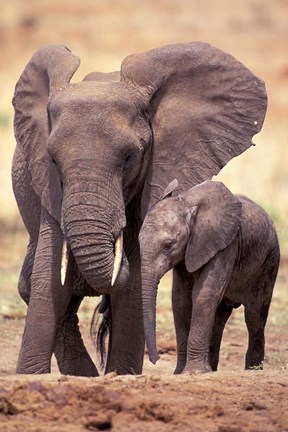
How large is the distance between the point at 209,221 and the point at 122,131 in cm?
91

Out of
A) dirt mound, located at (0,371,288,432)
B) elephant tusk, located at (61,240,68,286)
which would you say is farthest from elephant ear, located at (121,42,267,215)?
dirt mound, located at (0,371,288,432)

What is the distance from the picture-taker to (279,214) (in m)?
15.2

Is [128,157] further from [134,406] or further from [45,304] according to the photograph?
[134,406]

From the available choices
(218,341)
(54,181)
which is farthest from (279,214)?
(54,181)

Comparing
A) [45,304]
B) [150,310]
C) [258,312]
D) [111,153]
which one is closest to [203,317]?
[150,310]

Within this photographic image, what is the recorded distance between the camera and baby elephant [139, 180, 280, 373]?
280 inches

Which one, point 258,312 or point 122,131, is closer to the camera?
point 122,131

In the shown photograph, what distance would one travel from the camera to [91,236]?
657 centimetres

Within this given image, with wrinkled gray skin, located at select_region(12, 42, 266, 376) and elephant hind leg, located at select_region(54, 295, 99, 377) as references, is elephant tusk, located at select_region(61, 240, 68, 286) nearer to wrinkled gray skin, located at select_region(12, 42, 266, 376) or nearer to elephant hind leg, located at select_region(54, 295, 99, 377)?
wrinkled gray skin, located at select_region(12, 42, 266, 376)

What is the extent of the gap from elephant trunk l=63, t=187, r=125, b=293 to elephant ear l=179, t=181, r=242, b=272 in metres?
0.75

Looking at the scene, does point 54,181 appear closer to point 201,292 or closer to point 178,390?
point 201,292

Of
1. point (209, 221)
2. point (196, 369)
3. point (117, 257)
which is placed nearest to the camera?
point (117, 257)

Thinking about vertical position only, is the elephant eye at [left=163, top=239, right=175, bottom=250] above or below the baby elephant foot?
above

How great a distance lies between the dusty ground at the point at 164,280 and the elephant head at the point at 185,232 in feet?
2.35
